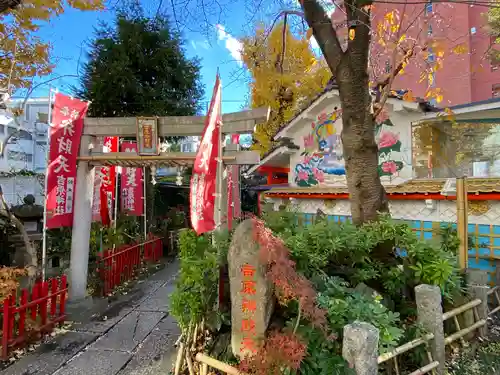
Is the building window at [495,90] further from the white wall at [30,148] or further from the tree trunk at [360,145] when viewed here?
the white wall at [30,148]

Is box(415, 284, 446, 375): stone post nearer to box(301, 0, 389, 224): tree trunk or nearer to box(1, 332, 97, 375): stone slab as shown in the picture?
box(301, 0, 389, 224): tree trunk

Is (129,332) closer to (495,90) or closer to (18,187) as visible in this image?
(18,187)

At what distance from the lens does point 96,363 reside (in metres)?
4.73

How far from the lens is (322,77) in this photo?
1891 centimetres

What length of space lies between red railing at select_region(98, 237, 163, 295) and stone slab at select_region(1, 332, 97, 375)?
2.19 metres

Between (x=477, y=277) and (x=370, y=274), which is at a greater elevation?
(x=370, y=274)

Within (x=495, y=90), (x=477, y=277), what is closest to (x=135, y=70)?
(x=477, y=277)

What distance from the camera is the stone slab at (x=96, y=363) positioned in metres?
4.49

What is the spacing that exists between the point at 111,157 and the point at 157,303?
3.58 metres

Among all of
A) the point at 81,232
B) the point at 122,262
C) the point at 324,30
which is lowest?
the point at 122,262

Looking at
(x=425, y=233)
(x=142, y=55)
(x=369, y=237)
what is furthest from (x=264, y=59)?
(x=369, y=237)

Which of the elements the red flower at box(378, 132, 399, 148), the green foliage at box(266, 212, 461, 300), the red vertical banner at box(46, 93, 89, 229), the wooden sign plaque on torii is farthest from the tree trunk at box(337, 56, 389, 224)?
the red vertical banner at box(46, 93, 89, 229)

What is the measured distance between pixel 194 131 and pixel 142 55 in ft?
24.2

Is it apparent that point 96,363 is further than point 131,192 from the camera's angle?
No
